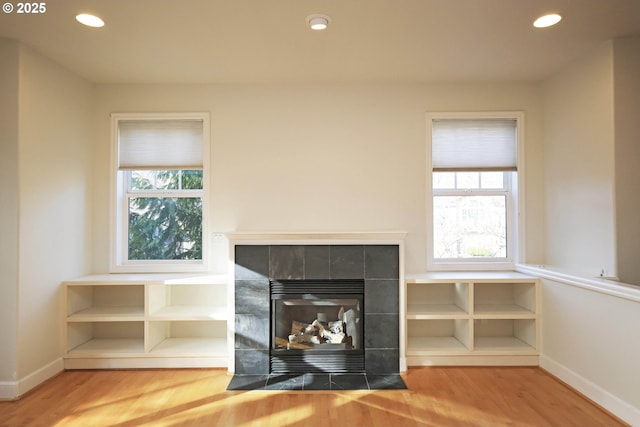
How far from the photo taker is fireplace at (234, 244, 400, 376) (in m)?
3.42

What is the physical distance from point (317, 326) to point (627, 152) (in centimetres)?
279

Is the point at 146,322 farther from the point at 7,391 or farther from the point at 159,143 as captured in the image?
the point at 159,143

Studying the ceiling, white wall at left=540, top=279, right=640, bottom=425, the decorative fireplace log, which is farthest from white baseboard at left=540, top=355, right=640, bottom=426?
the ceiling

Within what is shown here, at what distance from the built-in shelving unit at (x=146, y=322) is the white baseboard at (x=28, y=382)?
14 centimetres

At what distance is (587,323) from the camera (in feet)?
9.77

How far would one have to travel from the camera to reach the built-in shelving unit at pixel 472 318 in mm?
3557

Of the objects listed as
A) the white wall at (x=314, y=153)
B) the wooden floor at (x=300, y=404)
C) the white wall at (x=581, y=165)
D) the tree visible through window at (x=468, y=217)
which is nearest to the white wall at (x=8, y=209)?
the wooden floor at (x=300, y=404)

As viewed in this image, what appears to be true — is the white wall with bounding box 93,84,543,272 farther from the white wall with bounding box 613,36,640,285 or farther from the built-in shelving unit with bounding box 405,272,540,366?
the white wall with bounding box 613,36,640,285

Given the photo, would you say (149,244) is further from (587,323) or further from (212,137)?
(587,323)

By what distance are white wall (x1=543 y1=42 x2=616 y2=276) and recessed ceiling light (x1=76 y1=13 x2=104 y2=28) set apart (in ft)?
12.1

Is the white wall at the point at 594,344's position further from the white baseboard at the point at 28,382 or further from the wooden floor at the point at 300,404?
the white baseboard at the point at 28,382

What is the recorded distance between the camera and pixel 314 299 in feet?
11.4

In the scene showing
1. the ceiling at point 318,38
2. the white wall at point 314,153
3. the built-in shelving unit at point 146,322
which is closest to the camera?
the ceiling at point 318,38

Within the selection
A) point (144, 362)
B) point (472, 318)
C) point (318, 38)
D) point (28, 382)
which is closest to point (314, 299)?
point (472, 318)
